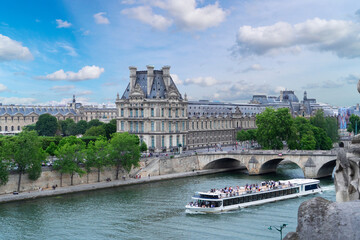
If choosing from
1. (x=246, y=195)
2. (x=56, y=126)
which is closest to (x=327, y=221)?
(x=246, y=195)

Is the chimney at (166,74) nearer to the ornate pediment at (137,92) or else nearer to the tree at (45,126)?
the ornate pediment at (137,92)

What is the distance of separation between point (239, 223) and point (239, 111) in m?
73.4

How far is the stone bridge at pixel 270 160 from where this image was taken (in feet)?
192

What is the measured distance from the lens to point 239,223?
35.8 m

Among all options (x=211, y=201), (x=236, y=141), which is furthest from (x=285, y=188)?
(x=236, y=141)

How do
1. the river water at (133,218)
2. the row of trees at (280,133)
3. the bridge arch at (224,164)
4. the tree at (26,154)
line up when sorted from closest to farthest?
the river water at (133,218), the tree at (26,154), the bridge arch at (224,164), the row of trees at (280,133)

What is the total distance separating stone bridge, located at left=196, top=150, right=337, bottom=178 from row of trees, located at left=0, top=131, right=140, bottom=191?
13950 mm

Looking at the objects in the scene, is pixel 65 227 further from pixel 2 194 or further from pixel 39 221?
pixel 2 194

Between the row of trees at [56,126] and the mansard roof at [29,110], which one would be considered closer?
the row of trees at [56,126]

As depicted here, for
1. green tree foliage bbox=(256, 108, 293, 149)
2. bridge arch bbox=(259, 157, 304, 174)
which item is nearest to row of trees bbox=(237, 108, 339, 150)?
green tree foliage bbox=(256, 108, 293, 149)

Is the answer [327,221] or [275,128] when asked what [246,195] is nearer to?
[275,128]

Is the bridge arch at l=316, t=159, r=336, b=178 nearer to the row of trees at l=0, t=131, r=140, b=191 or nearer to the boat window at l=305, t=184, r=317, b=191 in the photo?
the boat window at l=305, t=184, r=317, b=191

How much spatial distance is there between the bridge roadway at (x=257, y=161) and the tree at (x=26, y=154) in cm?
2033

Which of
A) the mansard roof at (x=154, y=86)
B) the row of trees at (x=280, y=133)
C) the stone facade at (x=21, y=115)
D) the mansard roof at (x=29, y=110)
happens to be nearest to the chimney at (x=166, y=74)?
the mansard roof at (x=154, y=86)
